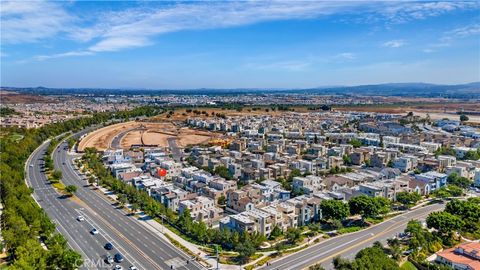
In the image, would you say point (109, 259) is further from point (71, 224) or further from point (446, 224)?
point (446, 224)

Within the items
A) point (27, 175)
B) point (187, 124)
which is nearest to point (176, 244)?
point (27, 175)

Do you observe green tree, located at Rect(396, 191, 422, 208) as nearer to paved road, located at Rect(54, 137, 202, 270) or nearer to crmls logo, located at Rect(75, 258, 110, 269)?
paved road, located at Rect(54, 137, 202, 270)

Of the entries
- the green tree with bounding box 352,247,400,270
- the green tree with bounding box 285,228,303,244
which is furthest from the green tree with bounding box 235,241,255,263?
the green tree with bounding box 352,247,400,270

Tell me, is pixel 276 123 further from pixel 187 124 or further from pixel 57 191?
pixel 57 191

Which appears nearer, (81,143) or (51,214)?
(51,214)

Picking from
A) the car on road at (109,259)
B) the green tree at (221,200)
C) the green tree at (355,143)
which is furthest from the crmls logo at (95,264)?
the green tree at (355,143)

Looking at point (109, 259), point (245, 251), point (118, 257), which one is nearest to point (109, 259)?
point (109, 259)
